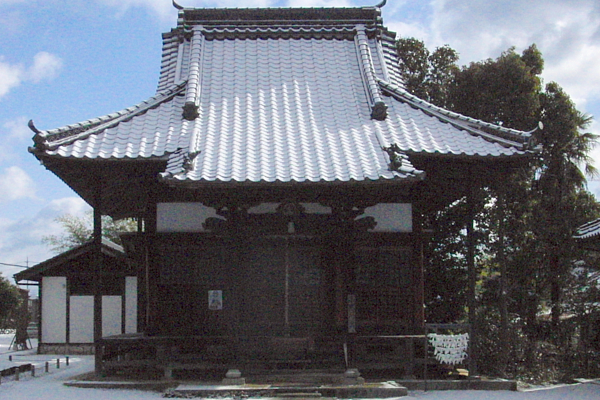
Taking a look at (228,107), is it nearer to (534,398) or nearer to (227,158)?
(227,158)

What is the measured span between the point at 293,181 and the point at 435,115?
12.6 ft

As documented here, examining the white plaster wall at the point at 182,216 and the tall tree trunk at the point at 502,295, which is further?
the tall tree trunk at the point at 502,295

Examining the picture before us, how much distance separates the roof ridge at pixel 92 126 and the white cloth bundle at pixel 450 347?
666 cm

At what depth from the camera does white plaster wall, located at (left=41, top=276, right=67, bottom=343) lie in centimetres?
2398

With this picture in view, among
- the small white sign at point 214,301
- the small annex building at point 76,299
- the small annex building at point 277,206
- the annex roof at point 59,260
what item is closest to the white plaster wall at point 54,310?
the small annex building at point 76,299

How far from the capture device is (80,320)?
2388cm

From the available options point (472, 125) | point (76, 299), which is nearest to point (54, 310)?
point (76, 299)

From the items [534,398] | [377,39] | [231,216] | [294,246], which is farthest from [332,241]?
[377,39]

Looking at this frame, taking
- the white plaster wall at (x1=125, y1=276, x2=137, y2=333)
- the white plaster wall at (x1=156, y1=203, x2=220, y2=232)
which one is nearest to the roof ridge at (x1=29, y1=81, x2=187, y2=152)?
the white plaster wall at (x1=156, y1=203, x2=220, y2=232)

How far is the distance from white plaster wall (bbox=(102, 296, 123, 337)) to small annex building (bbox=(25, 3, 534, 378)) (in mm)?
9996

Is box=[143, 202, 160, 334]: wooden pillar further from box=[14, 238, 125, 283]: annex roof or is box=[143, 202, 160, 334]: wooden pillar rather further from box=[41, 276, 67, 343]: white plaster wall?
box=[41, 276, 67, 343]: white plaster wall

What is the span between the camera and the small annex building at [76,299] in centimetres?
2350

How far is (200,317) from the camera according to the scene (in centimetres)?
1272

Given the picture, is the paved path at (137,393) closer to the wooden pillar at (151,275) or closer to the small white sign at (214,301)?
the wooden pillar at (151,275)
